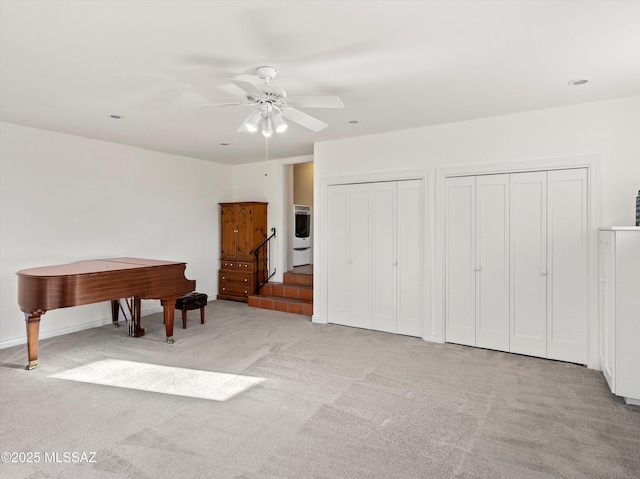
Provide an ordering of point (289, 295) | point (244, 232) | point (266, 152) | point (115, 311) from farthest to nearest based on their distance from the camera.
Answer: point (244, 232)
point (289, 295)
point (266, 152)
point (115, 311)

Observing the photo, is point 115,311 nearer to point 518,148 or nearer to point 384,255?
point 384,255

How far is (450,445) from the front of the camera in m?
2.36

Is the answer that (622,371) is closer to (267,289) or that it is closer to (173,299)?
(173,299)

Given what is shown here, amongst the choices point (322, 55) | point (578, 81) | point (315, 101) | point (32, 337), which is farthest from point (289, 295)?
point (578, 81)

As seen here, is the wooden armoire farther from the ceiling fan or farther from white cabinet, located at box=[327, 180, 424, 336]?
the ceiling fan

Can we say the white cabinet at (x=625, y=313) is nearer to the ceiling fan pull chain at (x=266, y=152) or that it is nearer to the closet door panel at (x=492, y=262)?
the closet door panel at (x=492, y=262)

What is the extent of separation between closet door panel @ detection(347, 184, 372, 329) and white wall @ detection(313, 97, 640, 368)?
0.33 m

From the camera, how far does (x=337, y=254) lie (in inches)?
209

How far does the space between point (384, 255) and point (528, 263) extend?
1.68 m

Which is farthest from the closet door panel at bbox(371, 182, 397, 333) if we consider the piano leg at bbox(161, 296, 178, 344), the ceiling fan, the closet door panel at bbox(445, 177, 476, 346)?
the piano leg at bbox(161, 296, 178, 344)

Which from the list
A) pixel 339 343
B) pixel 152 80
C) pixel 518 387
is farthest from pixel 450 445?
pixel 152 80

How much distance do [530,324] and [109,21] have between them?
178 inches

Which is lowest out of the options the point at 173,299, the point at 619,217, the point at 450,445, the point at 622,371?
the point at 450,445

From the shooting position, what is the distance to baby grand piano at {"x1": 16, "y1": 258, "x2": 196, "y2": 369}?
3412 mm
